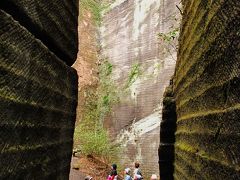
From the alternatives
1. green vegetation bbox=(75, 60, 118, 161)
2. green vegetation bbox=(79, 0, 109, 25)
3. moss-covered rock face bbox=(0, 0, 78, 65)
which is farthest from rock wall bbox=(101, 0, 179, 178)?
moss-covered rock face bbox=(0, 0, 78, 65)

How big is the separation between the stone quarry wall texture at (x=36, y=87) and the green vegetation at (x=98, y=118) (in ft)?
48.1

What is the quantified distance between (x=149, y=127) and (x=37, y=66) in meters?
14.8

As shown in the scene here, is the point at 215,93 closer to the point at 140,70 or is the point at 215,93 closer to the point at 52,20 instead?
the point at 52,20

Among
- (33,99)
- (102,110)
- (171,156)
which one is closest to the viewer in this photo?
(33,99)

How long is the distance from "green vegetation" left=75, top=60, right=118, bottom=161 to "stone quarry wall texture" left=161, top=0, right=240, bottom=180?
14.4 m

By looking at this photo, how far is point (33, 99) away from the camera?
1.71 meters

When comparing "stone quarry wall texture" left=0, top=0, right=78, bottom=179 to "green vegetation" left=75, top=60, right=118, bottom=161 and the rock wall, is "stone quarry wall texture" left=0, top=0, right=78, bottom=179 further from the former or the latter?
"green vegetation" left=75, top=60, right=118, bottom=161

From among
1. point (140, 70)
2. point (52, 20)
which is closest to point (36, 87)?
point (52, 20)

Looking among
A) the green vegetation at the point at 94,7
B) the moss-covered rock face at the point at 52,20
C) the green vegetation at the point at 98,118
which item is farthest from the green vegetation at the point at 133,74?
the moss-covered rock face at the point at 52,20

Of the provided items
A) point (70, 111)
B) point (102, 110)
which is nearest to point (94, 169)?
point (102, 110)

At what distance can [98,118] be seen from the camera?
62.6 feet

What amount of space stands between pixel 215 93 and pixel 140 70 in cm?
1633

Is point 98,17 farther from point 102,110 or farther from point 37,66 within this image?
point 37,66

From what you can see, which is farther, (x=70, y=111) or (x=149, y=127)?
(x=149, y=127)
